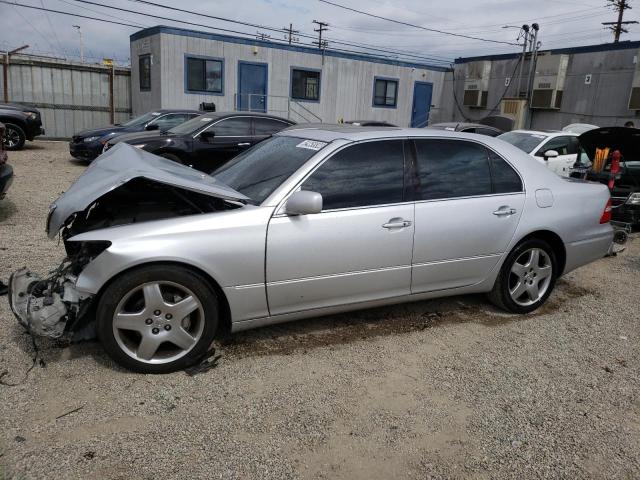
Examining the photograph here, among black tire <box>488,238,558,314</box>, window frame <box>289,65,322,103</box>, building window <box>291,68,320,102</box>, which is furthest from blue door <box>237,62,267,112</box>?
black tire <box>488,238,558,314</box>

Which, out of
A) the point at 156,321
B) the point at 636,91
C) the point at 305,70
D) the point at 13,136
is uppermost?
the point at 305,70

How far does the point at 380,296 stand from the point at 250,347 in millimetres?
1032

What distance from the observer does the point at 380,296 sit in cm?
393

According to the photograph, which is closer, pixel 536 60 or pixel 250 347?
pixel 250 347

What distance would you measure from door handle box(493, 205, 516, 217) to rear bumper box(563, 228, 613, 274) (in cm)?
73

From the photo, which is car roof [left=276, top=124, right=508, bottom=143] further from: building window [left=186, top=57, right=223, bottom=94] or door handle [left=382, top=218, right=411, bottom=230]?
building window [left=186, top=57, right=223, bottom=94]

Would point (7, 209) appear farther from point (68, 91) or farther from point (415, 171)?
point (68, 91)

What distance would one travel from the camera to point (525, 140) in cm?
1085

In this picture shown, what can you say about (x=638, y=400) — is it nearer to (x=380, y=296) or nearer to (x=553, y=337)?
(x=553, y=337)

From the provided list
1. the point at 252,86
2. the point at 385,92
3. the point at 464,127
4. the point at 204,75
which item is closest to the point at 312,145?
the point at 464,127

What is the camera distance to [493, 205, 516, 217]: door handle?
4242 mm

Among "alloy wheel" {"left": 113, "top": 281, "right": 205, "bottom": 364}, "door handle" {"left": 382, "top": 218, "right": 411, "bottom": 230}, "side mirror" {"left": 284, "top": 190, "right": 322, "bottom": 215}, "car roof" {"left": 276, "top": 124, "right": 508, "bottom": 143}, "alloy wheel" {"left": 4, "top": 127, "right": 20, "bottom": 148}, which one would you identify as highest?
"car roof" {"left": 276, "top": 124, "right": 508, "bottom": 143}

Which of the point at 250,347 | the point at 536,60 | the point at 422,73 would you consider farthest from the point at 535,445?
the point at 422,73

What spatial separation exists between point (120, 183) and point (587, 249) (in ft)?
13.1
